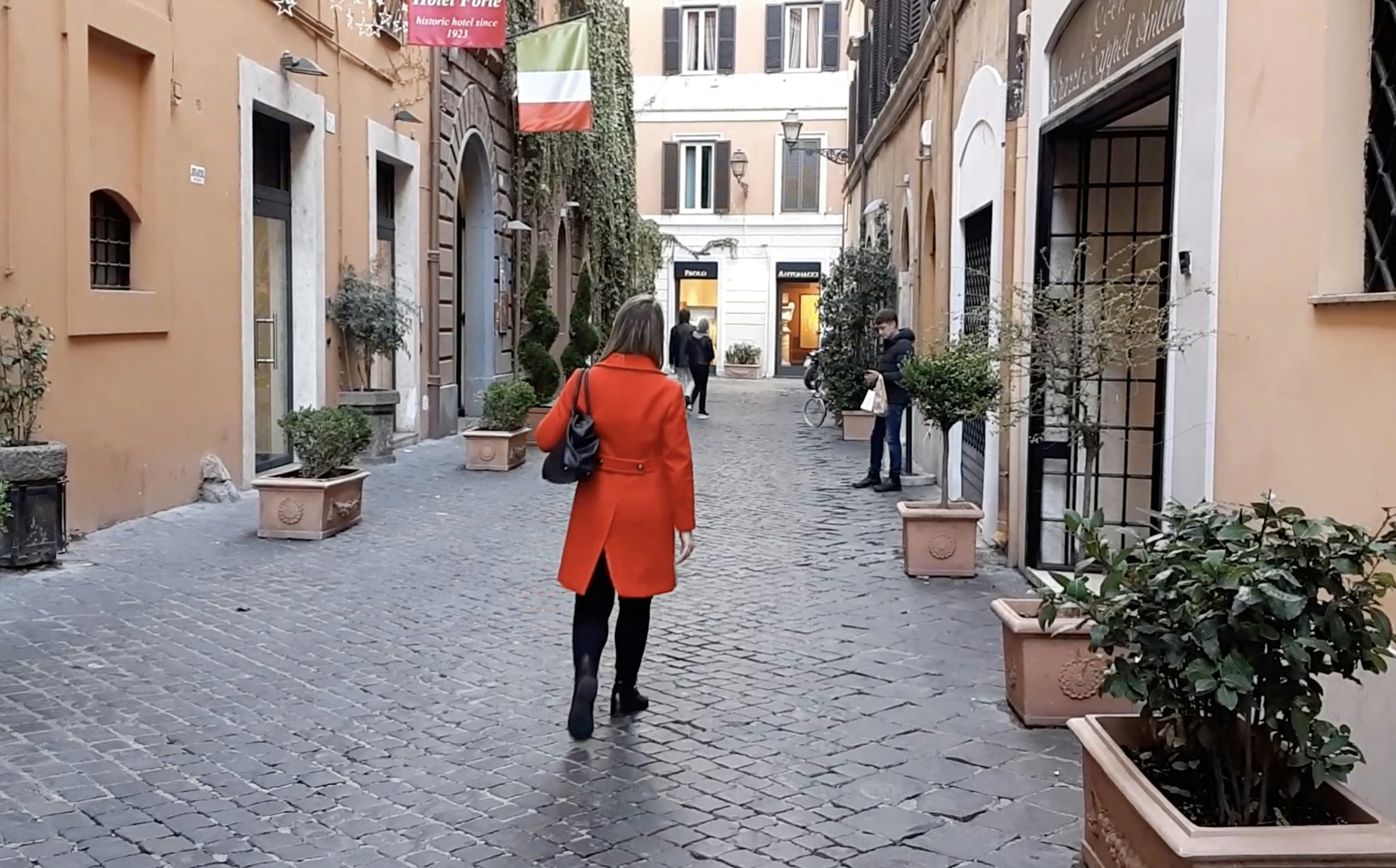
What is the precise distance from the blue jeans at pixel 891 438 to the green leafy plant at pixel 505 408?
384cm

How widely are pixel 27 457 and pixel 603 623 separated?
4.24 meters

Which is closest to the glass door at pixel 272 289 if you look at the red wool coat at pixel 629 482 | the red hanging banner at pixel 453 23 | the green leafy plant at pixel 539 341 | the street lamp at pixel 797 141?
the red hanging banner at pixel 453 23

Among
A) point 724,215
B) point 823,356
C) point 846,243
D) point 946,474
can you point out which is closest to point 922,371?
point 946,474

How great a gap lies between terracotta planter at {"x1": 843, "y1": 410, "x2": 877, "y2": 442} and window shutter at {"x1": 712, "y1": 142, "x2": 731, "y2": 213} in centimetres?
2039

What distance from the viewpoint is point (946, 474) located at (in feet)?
28.6

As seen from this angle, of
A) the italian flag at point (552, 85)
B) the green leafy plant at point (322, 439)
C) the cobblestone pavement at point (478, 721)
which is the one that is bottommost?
the cobblestone pavement at point (478, 721)

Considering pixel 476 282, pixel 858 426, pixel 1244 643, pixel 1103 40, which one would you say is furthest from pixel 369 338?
pixel 1244 643

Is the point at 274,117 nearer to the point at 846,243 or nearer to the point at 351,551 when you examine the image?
the point at 351,551

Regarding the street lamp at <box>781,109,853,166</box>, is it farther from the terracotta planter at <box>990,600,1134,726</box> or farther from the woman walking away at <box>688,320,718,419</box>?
the terracotta planter at <box>990,600,1134,726</box>

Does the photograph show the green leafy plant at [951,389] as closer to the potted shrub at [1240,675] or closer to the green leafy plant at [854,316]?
the potted shrub at [1240,675]

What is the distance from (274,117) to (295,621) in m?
7.14

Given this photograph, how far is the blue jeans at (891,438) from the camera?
13.0 meters

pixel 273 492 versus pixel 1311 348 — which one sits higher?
pixel 1311 348

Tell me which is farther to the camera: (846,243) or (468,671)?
(846,243)
